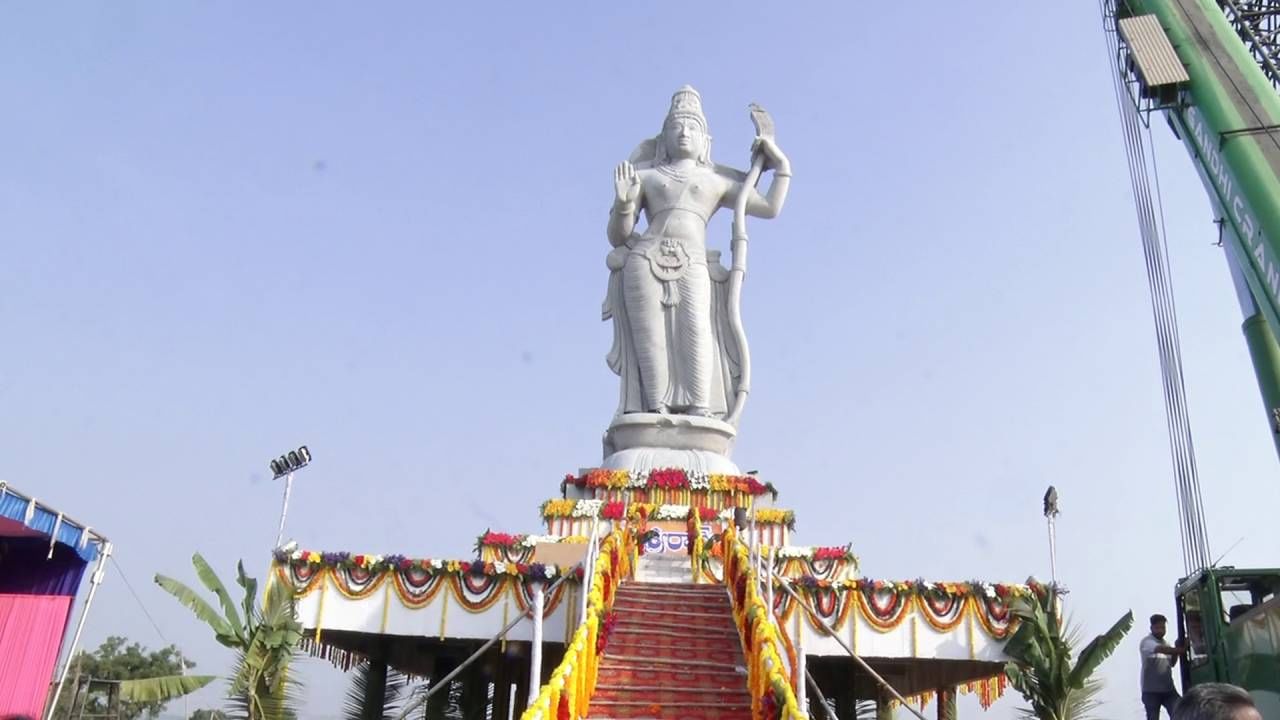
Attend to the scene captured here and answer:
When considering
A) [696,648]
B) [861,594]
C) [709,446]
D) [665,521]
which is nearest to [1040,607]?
[861,594]

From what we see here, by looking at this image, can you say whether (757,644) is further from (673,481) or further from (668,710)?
(673,481)

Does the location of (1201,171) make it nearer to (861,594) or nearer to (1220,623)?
(1220,623)

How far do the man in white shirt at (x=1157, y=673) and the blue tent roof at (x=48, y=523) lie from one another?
11.2m

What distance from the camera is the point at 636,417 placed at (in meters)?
18.5

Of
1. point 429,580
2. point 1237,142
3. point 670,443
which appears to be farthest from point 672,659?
point 670,443

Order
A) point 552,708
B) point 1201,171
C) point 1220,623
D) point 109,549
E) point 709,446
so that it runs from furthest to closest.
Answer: point 709,446, point 109,549, point 1201,171, point 1220,623, point 552,708

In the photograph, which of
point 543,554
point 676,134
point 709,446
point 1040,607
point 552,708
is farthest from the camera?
point 676,134

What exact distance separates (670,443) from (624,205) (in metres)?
4.73

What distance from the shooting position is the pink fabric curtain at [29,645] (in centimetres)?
1166

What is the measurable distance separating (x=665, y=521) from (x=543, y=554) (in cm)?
196

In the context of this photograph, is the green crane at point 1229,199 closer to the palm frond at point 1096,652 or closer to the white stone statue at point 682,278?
the palm frond at point 1096,652

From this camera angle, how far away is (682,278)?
19.4m

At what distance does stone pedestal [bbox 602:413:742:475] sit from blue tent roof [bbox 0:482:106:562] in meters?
8.20

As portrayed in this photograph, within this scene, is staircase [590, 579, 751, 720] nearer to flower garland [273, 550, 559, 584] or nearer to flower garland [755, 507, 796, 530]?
flower garland [273, 550, 559, 584]
